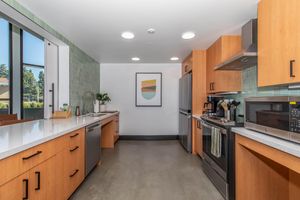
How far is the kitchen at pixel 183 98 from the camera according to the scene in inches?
62.7

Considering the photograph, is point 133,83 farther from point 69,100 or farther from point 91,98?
point 69,100

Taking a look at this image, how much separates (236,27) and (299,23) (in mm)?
1357

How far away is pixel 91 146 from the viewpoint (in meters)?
2.86

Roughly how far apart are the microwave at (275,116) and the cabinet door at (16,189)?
78.9 inches

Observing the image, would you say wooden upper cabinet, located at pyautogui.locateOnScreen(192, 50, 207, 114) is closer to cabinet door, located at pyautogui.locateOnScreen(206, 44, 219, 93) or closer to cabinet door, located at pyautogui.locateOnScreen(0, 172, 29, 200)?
cabinet door, located at pyautogui.locateOnScreen(206, 44, 219, 93)

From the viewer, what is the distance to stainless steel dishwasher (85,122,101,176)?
269 centimetres

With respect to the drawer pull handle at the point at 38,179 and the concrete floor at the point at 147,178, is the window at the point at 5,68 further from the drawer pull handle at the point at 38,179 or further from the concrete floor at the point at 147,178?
the drawer pull handle at the point at 38,179

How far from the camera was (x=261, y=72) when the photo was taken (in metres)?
1.98

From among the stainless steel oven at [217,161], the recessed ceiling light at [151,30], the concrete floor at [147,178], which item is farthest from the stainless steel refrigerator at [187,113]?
the recessed ceiling light at [151,30]

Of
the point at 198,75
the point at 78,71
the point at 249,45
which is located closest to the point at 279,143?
the point at 249,45

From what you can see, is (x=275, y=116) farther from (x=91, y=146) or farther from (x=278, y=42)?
(x=91, y=146)

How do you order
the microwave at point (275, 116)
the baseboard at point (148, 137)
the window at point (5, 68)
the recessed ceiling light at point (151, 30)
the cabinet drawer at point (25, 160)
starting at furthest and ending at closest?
the baseboard at point (148, 137)
the window at point (5, 68)
the recessed ceiling light at point (151, 30)
the microwave at point (275, 116)
the cabinet drawer at point (25, 160)

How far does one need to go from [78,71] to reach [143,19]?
79.5 inches

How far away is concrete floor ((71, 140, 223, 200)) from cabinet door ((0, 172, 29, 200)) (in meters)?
1.06
